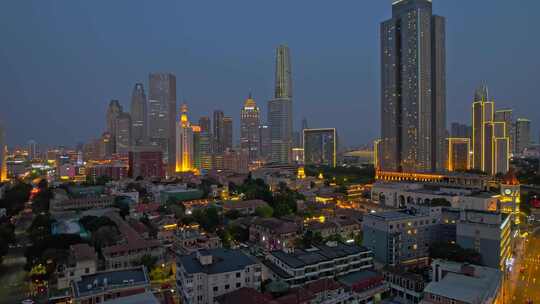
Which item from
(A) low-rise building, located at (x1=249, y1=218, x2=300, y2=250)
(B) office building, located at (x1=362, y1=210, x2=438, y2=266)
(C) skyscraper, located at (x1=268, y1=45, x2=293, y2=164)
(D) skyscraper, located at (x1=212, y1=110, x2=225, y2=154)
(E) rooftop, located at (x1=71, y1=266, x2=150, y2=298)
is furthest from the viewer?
(D) skyscraper, located at (x1=212, y1=110, x2=225, y2=154)

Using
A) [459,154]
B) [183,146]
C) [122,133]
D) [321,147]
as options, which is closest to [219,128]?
[122,133]

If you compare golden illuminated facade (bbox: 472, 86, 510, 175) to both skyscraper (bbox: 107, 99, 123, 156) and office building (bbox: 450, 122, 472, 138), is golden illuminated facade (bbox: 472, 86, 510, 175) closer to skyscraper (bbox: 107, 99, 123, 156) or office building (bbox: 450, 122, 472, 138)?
office building (bbox: 450, 122, 472, 138)

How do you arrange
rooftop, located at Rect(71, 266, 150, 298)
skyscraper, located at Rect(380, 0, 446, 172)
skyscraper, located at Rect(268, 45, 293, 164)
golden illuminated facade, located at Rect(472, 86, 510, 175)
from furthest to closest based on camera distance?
skyscraper, located at Rect(268, 45, 293, 164) < golden illuminated facade, located at Rect(472, 86, 510, 175) < skyscraper, located at Rect(380, 0, 446, 172) < rooftop, located at Rect(71, 266, 150, 298)

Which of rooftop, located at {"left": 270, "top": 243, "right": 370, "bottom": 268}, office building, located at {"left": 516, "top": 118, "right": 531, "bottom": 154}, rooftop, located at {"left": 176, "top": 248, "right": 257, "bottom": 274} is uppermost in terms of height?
office building, located at {"left": 516, "top": 118, "right": 531, "bottom": 154}

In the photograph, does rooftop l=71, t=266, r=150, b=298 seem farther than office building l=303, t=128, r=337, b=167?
No

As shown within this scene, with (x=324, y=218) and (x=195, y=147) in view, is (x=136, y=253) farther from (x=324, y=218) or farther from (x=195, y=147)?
(x=195, y=147)

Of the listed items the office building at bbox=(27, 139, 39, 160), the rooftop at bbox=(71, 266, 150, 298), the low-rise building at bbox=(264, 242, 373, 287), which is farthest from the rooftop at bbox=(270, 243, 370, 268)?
the office building at bbox=(27, 139, 39, 160)

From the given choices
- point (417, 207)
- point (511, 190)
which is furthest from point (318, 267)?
→ point (511, 190)
